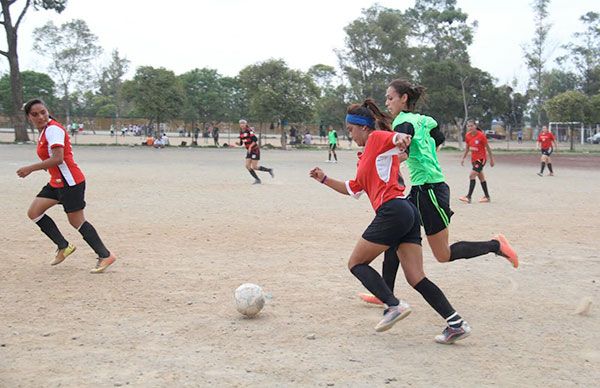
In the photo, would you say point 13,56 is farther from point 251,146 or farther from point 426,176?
point 426,176

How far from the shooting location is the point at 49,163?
22.7ft

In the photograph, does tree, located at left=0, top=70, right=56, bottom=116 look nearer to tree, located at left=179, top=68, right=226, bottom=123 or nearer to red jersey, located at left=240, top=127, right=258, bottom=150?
tree, located at left=179, top=68, right=226, bottom=123

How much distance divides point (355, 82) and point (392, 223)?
217 ft

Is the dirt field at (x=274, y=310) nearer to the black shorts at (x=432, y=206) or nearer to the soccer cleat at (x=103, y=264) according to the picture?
the soccer cleat at (x=103, y=264)

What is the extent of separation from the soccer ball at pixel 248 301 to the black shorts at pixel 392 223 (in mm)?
1168

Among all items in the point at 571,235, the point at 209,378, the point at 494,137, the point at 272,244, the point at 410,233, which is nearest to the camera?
the point at 209,378

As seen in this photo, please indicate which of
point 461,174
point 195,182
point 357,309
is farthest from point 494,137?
point 357,309

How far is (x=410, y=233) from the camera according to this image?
16.7 ft

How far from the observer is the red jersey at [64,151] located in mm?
7043

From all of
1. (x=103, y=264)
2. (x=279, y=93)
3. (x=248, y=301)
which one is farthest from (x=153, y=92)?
(x=248, y=301)

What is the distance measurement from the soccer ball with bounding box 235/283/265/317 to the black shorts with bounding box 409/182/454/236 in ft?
5.30

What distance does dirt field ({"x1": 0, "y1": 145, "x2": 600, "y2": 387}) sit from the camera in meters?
4.29

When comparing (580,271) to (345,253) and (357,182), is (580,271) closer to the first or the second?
(345,253)

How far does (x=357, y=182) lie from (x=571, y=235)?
633cm
